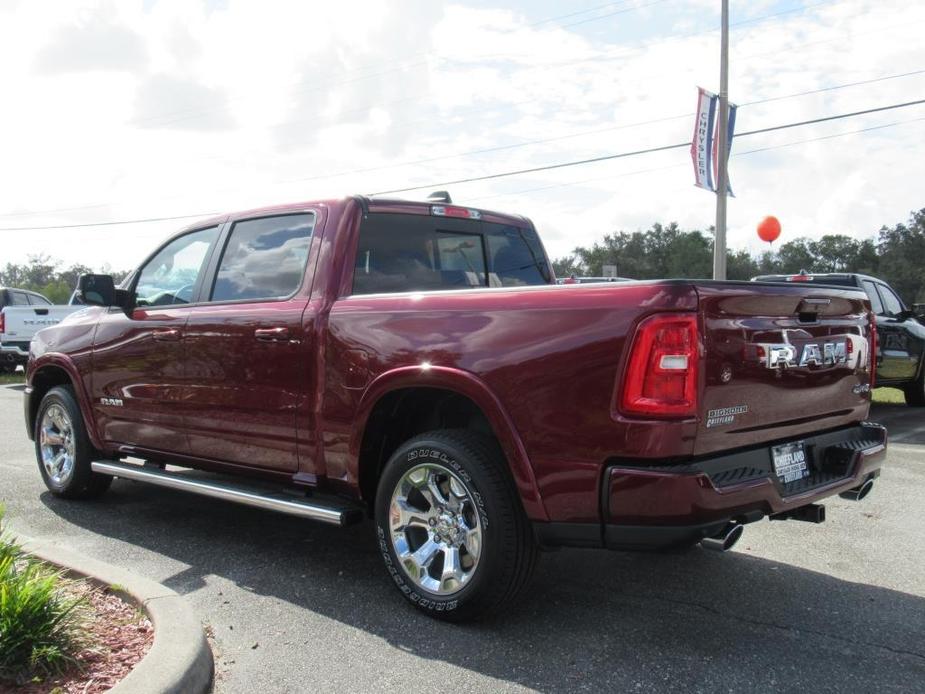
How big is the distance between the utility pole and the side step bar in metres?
15.8

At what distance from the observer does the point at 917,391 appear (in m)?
11.5

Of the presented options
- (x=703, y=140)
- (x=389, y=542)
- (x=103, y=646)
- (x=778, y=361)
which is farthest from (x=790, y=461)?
(x=703, y=140)

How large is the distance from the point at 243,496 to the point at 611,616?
1.96 m

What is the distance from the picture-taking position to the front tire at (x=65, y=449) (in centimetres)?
579

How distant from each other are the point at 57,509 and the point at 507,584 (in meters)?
3.73

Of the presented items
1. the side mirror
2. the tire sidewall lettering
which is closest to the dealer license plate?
the tire sidewall lettering

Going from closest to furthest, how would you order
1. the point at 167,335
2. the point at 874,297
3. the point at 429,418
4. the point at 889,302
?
the point at 429,418 → the point at 167,335 → the point at 874,297 → the point at 889,302

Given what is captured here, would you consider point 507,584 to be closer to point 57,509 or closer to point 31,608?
point 31,608

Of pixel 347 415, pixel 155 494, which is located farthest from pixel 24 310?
pixel 347 415

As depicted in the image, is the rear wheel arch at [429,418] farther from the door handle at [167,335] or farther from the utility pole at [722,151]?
the utility pole at [722,151]

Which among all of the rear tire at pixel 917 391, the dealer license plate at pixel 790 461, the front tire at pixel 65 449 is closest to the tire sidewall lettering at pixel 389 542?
the dealer license plate at pixel 790 461

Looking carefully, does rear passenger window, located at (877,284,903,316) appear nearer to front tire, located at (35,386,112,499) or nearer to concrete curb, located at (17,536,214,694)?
front tire, located at (35,386,112,499)

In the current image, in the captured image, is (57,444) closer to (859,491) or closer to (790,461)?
(790,461)

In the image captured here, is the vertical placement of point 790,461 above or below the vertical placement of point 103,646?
above
